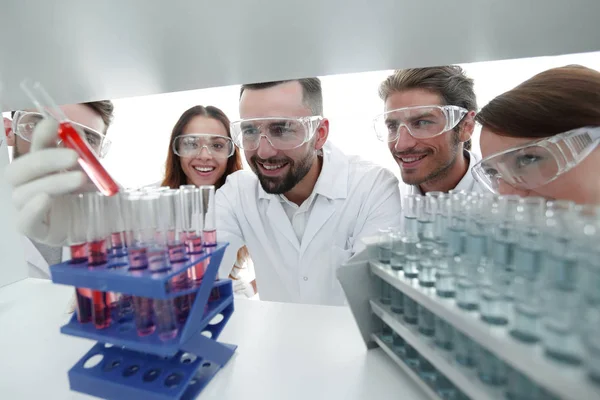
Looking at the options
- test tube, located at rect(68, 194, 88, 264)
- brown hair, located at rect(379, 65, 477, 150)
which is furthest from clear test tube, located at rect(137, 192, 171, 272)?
brown hair, located at rect(379, 65, 477, 150)

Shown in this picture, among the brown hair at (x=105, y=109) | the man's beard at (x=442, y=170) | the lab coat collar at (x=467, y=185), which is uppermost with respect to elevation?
the brown hair at (x=105, y=109)

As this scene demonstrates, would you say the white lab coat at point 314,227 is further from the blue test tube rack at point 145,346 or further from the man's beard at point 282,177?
the blue test tube rack at point 145,346

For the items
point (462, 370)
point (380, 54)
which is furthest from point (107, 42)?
point (462, 370)

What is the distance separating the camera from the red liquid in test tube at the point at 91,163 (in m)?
0.57

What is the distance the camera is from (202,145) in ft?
6.43

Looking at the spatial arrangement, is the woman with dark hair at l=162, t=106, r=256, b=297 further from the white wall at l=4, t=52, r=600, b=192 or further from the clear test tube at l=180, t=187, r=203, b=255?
the clear test tube at l=180, t=187, r=203, b=255

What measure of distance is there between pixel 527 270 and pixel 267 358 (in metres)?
0.49

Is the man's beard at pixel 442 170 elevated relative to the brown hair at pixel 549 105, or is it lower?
lower

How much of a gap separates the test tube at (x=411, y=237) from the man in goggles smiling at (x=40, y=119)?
1.27 meters

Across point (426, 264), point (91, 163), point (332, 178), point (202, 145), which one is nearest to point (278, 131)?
point (332, 178)

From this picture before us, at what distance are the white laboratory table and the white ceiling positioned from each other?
2.05ft

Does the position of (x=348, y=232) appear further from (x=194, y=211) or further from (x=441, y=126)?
(x=194, y=211)

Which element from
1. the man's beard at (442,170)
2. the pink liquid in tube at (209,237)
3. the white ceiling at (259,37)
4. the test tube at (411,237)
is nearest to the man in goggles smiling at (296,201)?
the man's beard at (442,170)

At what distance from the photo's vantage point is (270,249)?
167cm
